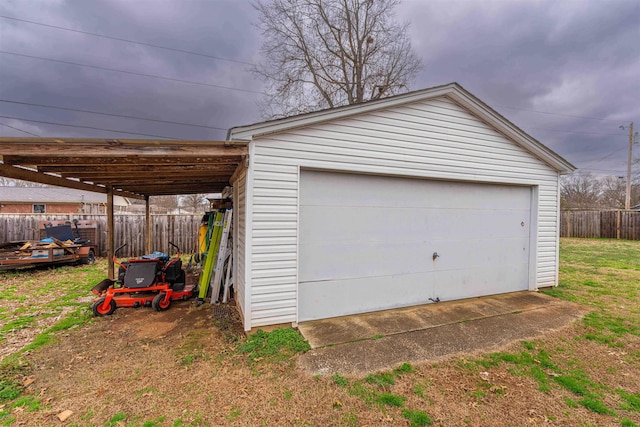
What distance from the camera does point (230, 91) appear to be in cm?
1571

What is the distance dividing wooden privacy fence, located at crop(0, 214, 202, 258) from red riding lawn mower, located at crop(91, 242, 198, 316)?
18.8ft

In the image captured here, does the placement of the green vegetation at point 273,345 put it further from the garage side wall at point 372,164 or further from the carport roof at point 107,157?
the carport roof at point 107,157

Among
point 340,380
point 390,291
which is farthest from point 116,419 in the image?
point 390,291

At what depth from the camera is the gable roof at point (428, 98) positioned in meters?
3.50

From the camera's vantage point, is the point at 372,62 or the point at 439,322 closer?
the point at 439,322

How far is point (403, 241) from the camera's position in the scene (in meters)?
4.52

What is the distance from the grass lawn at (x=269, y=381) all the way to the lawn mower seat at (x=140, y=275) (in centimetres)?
69

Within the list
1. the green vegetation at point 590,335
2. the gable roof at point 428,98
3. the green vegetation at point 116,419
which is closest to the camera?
the green vegetation at point 116,419

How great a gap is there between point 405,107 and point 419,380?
3.85m

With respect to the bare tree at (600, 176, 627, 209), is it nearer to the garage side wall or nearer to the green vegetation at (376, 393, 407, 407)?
the garage side wall

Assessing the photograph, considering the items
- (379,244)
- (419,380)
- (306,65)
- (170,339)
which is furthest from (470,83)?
(170,339)

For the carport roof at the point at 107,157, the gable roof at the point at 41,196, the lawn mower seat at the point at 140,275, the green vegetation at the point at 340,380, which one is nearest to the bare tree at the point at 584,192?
the green vegetation at the point at 340,380

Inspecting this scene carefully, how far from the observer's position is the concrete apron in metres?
2.97

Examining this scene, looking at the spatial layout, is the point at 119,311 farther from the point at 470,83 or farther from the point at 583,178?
the point at 583,178
